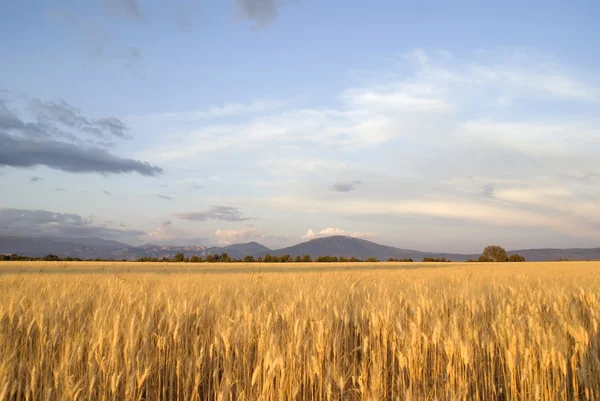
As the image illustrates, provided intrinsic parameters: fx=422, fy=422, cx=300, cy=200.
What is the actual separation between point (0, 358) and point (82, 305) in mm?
1791

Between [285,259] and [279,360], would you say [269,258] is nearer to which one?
[285,259]

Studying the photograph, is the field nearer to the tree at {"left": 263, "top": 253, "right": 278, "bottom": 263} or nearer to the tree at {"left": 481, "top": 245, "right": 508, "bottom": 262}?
the tree at {"left": 263, "top": 253, "right": 278, "bottom": 263}

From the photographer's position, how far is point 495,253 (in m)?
54.5

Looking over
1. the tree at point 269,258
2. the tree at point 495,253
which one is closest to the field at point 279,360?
the tree at point 269,258

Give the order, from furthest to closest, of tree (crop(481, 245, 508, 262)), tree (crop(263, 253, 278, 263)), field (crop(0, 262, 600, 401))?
tree (crop(481, 245, 508, 262))
tree (crop(263, 253, 278, 263))
field (crop(0, 262, 600, 401))

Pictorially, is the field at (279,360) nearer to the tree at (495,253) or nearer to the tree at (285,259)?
the tree at (285,259)

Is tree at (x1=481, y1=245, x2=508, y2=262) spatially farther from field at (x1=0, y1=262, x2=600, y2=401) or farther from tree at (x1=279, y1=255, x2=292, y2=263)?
field at (x1=0, y1=262, x2=600, y2=401)

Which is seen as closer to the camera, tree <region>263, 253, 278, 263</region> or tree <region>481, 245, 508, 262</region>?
tree <region>263, 253, 278, 263</region>

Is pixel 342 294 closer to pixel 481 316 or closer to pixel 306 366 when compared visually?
pixel 481 316

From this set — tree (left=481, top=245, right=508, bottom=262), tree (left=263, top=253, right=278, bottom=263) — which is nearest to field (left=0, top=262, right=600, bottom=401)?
tree (left=263, top=253, right=278, bottom=263)

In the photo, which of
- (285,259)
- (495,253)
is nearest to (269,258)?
(285,259)

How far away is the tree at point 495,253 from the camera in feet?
170

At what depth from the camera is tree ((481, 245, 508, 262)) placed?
51750mm

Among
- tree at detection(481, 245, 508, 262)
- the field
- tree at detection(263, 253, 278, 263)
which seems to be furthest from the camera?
tree at detection(481, 245, 508, 262)
